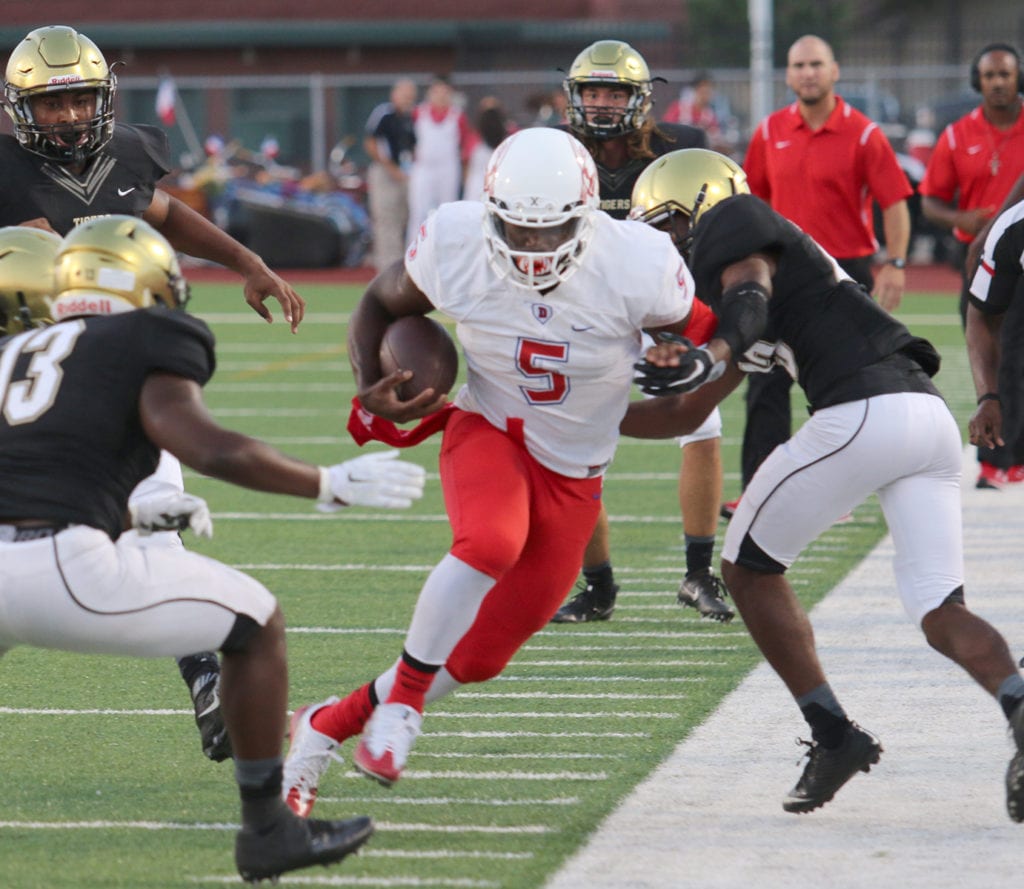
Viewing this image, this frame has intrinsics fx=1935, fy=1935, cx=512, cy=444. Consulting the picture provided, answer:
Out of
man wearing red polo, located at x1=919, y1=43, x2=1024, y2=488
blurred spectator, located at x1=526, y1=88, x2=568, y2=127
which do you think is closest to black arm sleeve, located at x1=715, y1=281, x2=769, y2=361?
man wearing red polo, located at x1=919, y1=43, x2=1024, y2=488

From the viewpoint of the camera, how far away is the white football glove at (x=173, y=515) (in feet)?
12.7

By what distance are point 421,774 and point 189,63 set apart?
2645 centimetres

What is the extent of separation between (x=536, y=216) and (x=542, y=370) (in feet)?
1.23

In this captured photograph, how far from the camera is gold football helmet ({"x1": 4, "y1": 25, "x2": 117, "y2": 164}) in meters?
5.35

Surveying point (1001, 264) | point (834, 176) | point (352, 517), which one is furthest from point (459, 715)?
point (834, 176)

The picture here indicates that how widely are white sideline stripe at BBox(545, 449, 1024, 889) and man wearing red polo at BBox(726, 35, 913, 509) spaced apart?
106 inches

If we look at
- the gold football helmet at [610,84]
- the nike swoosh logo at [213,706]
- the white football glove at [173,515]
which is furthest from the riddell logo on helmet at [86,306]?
the gold football helmet at [610,84]

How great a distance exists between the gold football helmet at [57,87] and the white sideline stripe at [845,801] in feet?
7.71

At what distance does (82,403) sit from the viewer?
3.82 m

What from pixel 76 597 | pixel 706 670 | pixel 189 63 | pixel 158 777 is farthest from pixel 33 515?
pixel 189 63

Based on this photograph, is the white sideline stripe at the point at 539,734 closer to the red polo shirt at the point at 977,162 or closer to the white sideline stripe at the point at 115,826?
the white sideline stripe at the point at 115,826

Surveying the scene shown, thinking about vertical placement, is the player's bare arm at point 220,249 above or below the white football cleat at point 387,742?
above

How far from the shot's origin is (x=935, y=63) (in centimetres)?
3500

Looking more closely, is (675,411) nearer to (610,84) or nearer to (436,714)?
(436,714)
